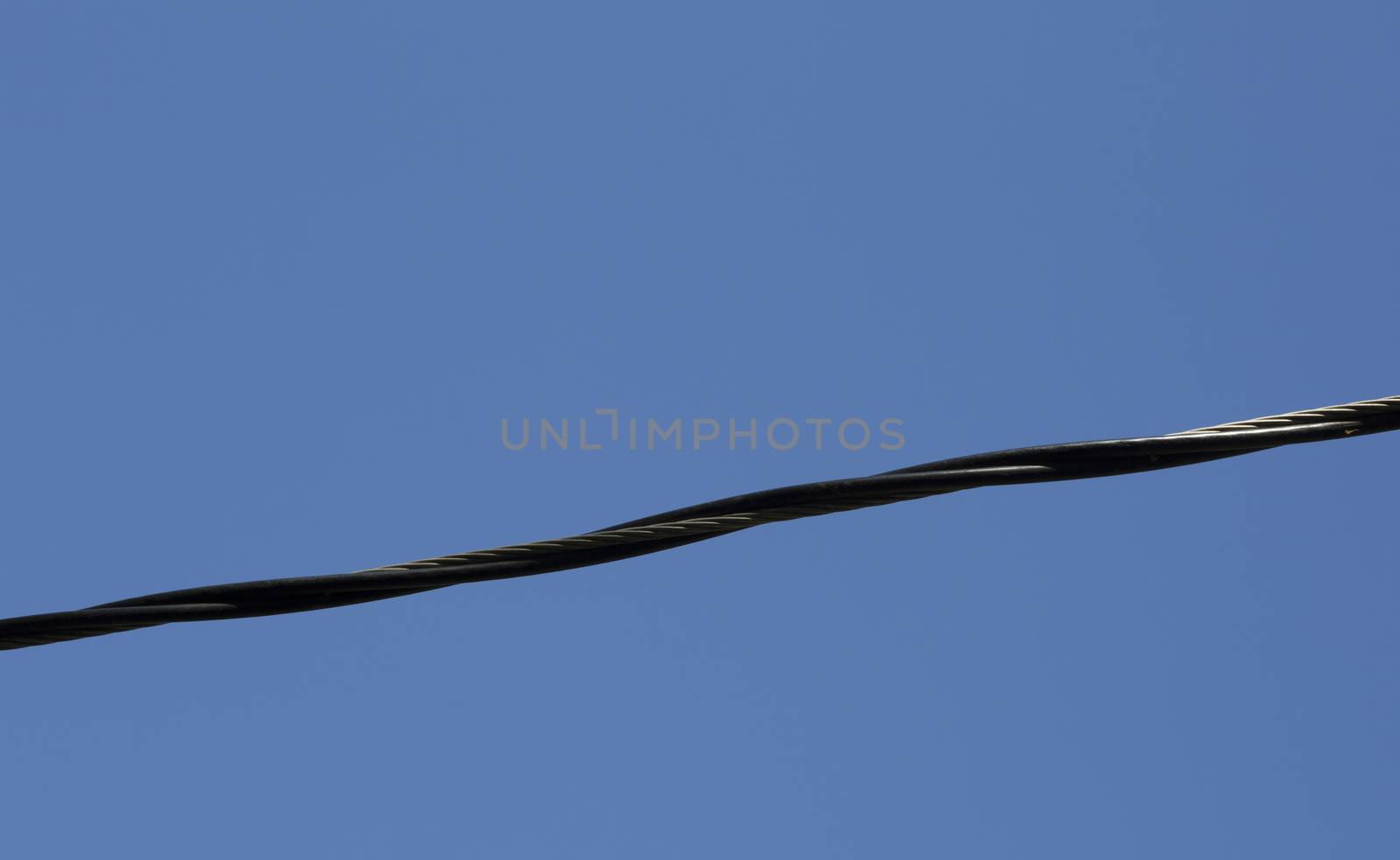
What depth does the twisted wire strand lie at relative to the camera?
127 inches

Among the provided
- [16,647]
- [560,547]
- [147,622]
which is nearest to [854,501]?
[560,547]

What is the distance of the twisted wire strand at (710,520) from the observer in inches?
127

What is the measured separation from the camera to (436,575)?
3232mm

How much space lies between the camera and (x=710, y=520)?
129 inches

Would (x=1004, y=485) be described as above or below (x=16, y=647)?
above

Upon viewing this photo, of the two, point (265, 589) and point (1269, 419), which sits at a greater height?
point (1269, 419)

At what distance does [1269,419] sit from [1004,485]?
0.76 meters

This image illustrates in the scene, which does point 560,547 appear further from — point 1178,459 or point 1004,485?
point 1178,459

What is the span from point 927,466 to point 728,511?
1.81ft

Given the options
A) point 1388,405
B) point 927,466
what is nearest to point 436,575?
point 927,466

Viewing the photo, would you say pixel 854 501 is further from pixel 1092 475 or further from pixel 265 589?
pixel 265 589

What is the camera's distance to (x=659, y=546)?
3.29m

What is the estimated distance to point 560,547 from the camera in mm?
3287

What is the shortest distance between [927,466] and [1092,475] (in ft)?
1.68
